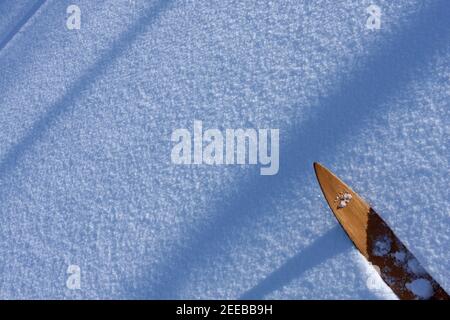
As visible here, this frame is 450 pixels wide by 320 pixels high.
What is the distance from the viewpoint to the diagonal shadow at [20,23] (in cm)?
132

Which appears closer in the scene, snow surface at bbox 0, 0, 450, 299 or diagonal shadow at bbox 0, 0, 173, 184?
snow surface at bbox 0, 0, 450, 299

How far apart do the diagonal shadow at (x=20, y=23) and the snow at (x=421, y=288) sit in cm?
133

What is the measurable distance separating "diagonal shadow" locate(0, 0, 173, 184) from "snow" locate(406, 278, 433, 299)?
3.26ft

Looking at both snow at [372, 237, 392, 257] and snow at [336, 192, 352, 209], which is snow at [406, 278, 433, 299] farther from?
snow at [336, 192, 352, 209]

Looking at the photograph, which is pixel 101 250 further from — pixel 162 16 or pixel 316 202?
pixel 162 16

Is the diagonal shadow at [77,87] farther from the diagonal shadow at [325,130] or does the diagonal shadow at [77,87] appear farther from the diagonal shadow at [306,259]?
the diagonal shadow at [306,259]

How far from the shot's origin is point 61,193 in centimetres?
118

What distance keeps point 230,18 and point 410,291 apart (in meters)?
0.86

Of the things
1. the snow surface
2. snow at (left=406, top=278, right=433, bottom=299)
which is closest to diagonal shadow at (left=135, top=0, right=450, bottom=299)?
the snow surface

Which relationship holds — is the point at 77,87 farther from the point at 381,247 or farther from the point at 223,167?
the point at 381,247

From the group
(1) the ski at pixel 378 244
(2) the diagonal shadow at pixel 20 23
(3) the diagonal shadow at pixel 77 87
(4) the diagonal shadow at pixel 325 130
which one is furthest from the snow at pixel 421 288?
(2) the diagonal shadow at pixel 20 23

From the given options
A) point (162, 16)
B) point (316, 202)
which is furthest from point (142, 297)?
point (162, 16)

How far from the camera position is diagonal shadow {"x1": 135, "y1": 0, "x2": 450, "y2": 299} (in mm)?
1083

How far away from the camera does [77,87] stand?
1.24 meters
